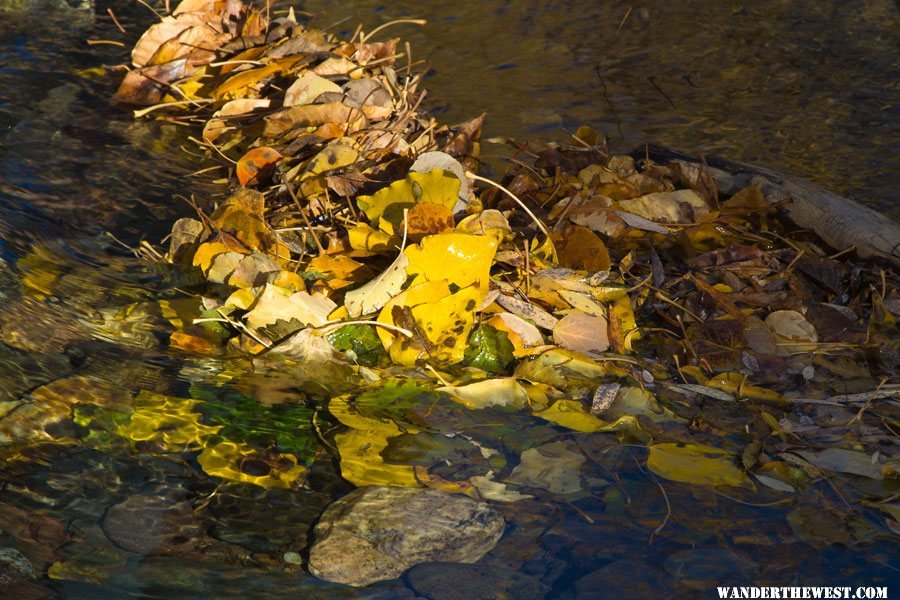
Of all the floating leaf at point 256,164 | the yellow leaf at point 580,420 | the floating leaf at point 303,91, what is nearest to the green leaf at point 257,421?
the yellow leaf at point 580,420

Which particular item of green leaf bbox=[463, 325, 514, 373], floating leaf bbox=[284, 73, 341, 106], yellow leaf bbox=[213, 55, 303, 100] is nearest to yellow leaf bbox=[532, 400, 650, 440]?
green leaf bbox=[463, 325, 514, 373]

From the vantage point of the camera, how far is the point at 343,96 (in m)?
2.71

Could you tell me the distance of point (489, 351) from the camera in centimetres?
180

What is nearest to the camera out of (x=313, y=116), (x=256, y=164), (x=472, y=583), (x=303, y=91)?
(x=472, y=583)

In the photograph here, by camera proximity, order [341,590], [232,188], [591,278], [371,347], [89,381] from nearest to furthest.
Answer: [341,590], [89,381], [371,347], [591,278], [232,188]

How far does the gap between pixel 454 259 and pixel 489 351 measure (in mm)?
198

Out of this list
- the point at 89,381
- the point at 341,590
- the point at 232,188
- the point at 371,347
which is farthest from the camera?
the point at 232,188

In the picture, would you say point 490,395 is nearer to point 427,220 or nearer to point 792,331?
point 427,220

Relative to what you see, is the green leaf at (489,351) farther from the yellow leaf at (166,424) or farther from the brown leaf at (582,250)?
the yellow leaf at (166,424)

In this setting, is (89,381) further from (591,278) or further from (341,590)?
(591,278)

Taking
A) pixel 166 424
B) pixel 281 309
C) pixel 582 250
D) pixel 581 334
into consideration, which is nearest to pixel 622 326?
pixel 581 334

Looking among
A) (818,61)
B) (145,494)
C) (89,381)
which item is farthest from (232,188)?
(818,61)

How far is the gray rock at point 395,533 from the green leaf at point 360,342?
1.27ft

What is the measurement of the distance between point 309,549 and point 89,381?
0.58m
